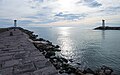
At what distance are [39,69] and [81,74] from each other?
4.19m

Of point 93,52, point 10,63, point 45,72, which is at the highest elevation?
point 10,63

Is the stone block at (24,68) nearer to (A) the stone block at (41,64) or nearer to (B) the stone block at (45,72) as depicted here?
(A) the stone block at (41,64)

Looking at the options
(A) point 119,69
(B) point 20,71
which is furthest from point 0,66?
(A) point 119,69

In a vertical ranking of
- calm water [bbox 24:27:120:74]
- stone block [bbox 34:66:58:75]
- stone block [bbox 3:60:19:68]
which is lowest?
calm water [bbox 24:27:120:74]

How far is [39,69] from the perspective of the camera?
22.5 ft

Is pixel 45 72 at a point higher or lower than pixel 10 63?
lower

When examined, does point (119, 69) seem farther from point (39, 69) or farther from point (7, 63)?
point (7, 63)

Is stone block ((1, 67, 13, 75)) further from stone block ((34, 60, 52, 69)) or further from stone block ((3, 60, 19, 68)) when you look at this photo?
stone block ((34, 60, 52, 69))

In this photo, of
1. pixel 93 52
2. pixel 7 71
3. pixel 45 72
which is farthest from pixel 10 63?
pixel 93 52

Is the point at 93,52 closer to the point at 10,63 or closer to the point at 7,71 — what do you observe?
the point at 10,63

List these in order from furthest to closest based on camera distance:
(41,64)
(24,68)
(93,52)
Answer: (93,52), (41,64), (24,68)

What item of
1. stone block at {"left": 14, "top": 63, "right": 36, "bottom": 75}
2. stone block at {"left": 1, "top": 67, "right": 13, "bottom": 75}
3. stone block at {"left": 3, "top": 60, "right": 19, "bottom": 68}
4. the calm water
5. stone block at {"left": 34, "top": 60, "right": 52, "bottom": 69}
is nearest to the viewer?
stone block at {"left": 1, "top": 67, "right": 13, "bottom": 75}

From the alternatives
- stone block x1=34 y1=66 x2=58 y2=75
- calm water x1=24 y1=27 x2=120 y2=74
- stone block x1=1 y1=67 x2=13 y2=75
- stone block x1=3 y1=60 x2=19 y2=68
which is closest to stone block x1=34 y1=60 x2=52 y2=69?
stone block x1=34 y1=66 x2=58 y2=75

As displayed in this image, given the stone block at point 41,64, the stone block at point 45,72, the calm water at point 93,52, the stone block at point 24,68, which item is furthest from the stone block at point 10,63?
the calm water at point 93,52
